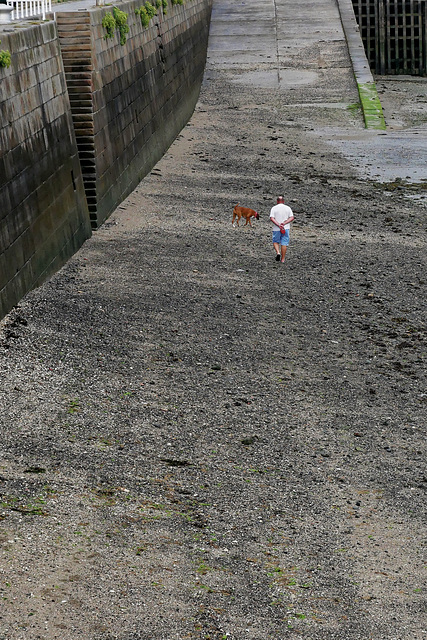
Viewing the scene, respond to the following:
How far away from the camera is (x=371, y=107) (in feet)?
98.6

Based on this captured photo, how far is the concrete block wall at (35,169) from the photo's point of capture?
1184cm

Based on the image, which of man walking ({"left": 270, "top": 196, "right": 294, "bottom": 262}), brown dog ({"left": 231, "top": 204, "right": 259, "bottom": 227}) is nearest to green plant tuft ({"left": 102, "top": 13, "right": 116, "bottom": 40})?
brown dog ({"left": 231, "top": 204, "right": 259, "bottom": 227})

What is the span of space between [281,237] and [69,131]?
4.03 metres

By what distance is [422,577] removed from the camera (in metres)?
7.34

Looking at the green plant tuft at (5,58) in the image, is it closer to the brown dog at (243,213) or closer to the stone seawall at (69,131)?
the stone seawall at (69,131)

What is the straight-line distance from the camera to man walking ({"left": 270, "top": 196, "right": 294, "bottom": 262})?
15.6m

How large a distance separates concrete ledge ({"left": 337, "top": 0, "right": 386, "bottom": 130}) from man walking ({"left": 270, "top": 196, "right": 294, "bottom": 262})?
1369 cm

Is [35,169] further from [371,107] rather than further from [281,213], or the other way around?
[371,107]

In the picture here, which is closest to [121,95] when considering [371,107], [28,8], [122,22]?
[122,22]

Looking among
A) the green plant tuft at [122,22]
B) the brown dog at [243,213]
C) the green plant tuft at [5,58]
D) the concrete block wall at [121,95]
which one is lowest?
the brown dog at [243,213]

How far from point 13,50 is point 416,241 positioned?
338 inches

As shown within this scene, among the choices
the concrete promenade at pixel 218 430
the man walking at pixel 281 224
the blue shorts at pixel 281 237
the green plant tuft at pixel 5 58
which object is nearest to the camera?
the concrete promenade at pixel 218 430

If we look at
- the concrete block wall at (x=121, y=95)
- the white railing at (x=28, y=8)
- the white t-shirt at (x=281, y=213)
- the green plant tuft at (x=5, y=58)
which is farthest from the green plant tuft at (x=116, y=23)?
the green plant tuft at (x=5, y=58)

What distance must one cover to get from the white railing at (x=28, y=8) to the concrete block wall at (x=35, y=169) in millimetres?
3154
